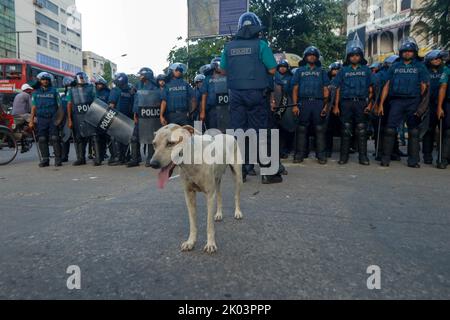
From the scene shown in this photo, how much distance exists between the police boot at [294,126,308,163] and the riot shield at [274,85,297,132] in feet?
0.62

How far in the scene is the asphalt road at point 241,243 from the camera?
2131 mm

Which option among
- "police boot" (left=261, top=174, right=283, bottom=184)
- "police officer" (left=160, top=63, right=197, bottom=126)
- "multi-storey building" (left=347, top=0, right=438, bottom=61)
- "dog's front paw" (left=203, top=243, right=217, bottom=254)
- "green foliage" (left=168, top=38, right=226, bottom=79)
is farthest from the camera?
"multi-storey building" (left=347, top=0, right=438, bottom=61)

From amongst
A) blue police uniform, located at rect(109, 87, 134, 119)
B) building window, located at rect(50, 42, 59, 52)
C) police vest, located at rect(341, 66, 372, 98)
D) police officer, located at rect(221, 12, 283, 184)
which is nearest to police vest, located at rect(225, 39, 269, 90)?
police officer, located at rect(221, 12, 283, 184)

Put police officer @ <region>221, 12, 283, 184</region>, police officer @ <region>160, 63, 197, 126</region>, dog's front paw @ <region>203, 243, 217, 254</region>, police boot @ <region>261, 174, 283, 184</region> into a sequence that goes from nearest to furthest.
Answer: dog's front paw @ <region>203, 243, 217, 254</region>, police officer @ <region>221, 12, 283, 184</region>, police boot @ <region>261, 174, 283, 184</region>, police officer @ <region>160, 63, 197, 126</region>

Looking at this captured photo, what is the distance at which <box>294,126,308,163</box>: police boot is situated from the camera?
7594mm

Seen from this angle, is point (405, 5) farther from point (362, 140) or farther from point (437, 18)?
point (362, 140)

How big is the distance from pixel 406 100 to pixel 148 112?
4846mm

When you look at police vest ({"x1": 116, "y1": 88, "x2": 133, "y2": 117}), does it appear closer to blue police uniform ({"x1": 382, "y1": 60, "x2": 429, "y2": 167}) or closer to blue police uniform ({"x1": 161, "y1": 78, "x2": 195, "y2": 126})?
blue police uniform ({"x1": 161, "y1": 78, "x2": 195, "y2": 126})

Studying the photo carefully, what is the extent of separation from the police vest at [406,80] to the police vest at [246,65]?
3016 millimetres

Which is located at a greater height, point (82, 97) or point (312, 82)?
point (312, 82)

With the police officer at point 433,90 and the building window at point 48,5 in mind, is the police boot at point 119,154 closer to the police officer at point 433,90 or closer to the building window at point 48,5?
the police officer at point 433,90

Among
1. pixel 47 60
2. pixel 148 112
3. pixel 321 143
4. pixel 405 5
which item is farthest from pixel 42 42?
pixel 321 143

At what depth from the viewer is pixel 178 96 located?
7.48m

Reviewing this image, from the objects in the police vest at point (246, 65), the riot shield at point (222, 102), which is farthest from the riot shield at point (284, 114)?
the police vest at point (246, 65)
